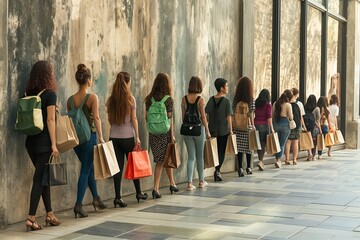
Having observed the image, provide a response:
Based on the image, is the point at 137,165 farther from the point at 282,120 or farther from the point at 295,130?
the point at 295,130

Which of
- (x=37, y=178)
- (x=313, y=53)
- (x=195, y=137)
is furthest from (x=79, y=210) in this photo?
(x=313, y=53)

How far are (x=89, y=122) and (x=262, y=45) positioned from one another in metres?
8.86

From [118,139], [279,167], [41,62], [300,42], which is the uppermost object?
[300,42]

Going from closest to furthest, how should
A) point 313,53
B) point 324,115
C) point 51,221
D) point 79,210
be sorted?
point 51,221 → point 79,210 → point 324,115 → point 313,53

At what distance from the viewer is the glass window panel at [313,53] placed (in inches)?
792

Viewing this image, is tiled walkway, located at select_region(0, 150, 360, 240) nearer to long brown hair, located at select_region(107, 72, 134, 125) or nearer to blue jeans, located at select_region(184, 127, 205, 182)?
blue jeans, located at select_region(184, 127, 205, 182)

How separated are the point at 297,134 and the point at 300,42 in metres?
4.26

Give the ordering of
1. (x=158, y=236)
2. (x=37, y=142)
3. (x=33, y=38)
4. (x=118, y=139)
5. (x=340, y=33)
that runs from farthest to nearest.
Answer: (x=340, y=33) → (x=118, y=139) → (x=33, y=38) → (x=37, y=142) → (x=158, y=236)

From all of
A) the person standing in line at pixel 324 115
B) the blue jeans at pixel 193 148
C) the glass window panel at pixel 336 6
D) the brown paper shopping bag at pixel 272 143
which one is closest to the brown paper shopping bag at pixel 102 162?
the blue jeans at pixel 193 148

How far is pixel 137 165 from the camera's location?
30.4ft

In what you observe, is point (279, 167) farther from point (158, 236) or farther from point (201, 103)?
point (158, 236)

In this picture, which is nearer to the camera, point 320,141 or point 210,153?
point 210,153

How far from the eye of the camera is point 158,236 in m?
7.09

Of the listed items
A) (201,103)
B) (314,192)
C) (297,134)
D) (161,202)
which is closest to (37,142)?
(161,202)
